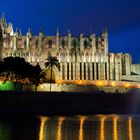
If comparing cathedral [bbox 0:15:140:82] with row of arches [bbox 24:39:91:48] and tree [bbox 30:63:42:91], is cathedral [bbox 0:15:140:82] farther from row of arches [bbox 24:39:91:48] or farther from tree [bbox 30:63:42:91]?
tree [bbox 30:63:42:91]

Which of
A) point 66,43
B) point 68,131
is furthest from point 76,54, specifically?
point 68,131

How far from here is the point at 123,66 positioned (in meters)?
116

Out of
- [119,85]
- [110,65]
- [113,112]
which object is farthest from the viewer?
[110,65]

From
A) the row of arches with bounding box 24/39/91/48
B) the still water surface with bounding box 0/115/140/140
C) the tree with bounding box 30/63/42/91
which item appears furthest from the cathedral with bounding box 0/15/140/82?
the still water surface with bounding box 0/115/140/140

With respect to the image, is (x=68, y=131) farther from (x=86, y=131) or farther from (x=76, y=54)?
(x=76, y=54)

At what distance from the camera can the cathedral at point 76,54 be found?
114025mm

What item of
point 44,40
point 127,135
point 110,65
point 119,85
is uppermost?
point 44,40

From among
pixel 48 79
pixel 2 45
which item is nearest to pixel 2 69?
pixel 48 79

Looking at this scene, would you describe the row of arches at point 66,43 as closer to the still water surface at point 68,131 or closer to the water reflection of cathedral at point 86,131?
the still water surface at point 68,131

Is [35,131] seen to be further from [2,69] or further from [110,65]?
[110,65]

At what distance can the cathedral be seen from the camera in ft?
374

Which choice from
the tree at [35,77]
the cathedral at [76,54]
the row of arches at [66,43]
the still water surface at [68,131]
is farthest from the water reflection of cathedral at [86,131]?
the row of arches at [66,43]

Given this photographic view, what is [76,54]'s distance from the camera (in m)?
117

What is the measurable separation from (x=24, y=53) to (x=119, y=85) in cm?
3218
